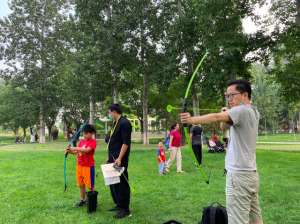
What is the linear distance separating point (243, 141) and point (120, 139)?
335cm

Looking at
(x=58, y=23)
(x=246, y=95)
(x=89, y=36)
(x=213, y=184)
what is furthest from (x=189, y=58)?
(x=246, y=95)

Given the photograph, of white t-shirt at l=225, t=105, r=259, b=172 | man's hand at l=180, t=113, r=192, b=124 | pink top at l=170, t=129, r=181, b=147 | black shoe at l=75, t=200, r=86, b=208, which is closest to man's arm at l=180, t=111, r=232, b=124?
man's hand at l=180, t=113, r=192, b=124

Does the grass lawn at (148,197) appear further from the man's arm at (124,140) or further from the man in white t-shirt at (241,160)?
the man in white t-shirt at (241,160)

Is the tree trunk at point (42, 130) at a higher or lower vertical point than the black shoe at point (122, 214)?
higher

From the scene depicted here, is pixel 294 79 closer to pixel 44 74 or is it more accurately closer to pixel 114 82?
pixel 114 82

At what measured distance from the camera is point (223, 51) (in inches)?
835

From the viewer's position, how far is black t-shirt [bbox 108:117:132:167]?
671 centimetres

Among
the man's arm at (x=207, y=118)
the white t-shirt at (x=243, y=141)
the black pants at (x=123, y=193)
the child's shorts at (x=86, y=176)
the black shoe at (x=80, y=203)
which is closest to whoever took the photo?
the man's arm at (x=207, y=118)

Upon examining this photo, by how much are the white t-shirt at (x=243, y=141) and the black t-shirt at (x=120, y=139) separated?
2972 millimetres

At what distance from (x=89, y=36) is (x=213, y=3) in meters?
10.4

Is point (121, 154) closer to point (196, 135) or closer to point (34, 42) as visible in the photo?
point (196, 135)

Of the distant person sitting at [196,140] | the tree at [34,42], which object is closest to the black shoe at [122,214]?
the distant person sitting at [196,140]

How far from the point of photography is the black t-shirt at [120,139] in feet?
22.0

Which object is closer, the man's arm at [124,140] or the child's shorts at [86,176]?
the man's arm at [124,140]
